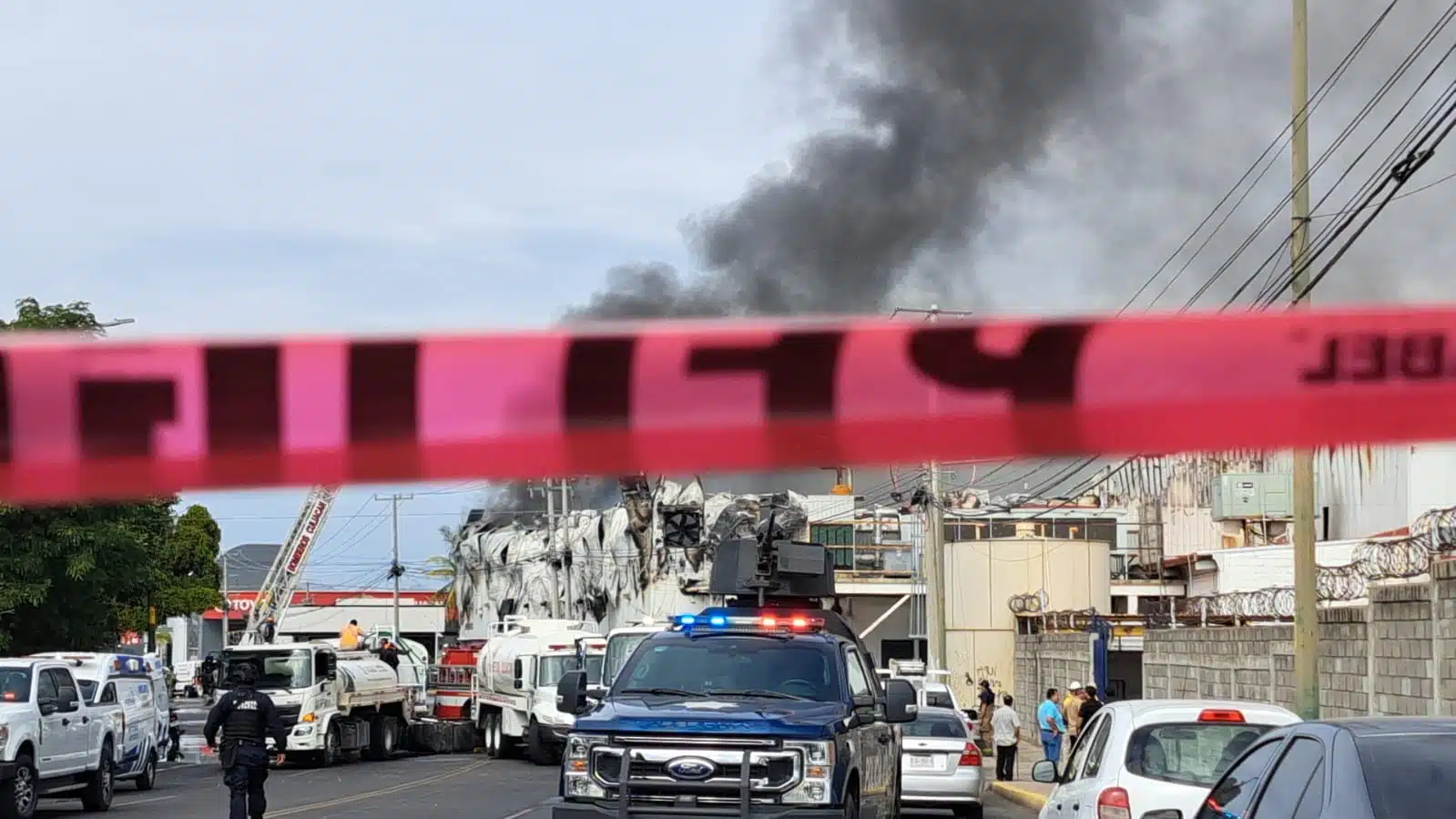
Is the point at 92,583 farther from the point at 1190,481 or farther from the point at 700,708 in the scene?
the point at 1190,481

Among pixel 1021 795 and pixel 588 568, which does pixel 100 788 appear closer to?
pixel 1021 795

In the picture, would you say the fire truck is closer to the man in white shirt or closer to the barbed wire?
the man in white shirt

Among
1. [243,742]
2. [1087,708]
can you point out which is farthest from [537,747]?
[243,742]

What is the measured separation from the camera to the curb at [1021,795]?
81.5ft

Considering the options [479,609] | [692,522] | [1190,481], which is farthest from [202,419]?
[479,609]

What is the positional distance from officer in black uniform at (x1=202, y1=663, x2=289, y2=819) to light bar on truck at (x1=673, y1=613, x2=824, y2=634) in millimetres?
4550

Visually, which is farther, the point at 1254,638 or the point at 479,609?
the point at 479,609

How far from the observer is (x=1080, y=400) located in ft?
11.2

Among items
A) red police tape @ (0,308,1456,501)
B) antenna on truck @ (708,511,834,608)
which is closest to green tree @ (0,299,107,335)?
antenna on truck @ (708,511,834,608)

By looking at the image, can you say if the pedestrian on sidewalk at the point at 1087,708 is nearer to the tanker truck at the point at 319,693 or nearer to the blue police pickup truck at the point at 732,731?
the blue police pickup truck at the point at 732,731

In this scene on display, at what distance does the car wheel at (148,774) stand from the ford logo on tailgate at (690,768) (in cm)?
1795

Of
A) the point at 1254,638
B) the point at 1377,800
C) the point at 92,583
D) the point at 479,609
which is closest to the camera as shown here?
the point at 1377,800

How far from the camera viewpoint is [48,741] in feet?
73.0

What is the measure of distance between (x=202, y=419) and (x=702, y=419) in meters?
0.93
